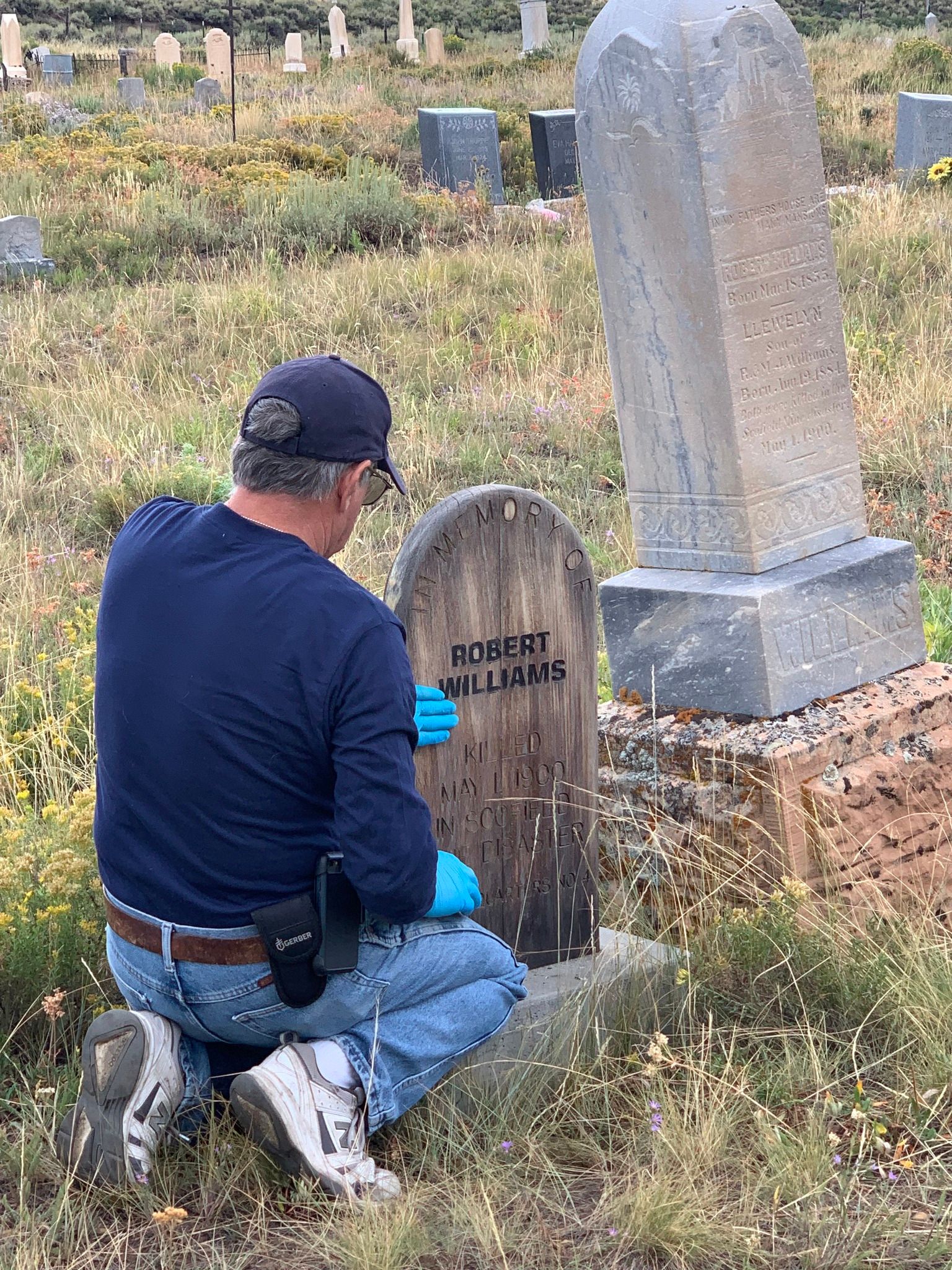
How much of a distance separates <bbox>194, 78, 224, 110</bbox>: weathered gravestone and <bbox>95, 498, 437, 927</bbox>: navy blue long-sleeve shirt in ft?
75.3

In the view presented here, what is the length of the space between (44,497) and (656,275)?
13.0 ft

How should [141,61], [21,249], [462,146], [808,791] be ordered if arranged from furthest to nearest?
[141,61], [462,146], [21,249], [808,791]

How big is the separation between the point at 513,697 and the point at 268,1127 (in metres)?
1.14

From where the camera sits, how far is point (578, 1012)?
9.68 feet

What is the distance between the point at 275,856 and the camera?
2473 mm

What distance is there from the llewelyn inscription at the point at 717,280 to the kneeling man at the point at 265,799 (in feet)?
4.84

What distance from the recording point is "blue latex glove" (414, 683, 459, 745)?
2.86 metres

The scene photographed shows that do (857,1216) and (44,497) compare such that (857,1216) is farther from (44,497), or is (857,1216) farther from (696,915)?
(44,497)

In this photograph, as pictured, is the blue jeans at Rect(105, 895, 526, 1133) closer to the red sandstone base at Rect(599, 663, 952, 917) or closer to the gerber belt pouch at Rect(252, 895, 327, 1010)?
the gerber belt pouch at Rect(252, 895, 327, 1010)

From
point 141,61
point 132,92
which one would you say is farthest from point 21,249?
point 141,61

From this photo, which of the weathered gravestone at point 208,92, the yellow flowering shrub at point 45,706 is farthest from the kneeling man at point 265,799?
the weathered gravestone at point 208,92

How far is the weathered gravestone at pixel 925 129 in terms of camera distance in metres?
13.8

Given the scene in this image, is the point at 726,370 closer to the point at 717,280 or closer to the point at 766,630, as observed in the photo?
the point at 717,280

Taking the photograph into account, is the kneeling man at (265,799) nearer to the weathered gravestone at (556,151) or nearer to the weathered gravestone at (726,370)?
the weathered gravestone at (726,370)
